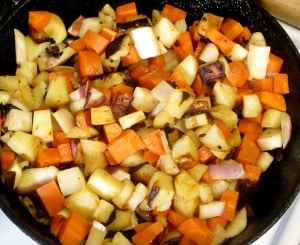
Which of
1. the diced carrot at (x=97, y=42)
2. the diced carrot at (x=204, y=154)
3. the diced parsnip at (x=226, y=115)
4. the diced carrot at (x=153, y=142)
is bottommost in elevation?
the diced carrot at (x=204, y=154)

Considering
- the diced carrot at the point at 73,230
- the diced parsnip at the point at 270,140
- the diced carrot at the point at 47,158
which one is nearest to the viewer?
the diced carrot at the point at 73,230

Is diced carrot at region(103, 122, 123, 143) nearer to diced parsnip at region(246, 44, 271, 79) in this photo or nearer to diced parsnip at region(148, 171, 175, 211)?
diced parsnip at region(148, 171, 175, 211)

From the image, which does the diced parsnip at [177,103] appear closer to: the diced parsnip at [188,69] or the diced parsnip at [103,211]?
the diced parsnip at [188,69]

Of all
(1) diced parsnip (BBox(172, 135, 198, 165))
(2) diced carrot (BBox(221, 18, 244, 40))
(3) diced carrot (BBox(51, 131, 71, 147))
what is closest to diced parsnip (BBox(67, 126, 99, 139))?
(3) diced carrot (BBox(51, 131, 71, 147))

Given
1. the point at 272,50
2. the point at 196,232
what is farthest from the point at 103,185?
the point at 272,50

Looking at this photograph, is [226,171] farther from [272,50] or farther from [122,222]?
[272,50]

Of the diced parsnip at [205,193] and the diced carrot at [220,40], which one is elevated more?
the diced carrot at [220,40]

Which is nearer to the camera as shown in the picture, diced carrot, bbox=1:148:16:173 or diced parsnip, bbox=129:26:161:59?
diced carrot, bbox=1:148:16:173

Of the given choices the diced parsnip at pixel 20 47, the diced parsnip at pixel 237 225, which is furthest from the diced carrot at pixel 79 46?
the diced parsnip at pixel 237 225

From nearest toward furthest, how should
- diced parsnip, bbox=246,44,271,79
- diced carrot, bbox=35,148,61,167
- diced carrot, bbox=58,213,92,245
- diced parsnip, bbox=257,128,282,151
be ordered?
diced carrot, bbox=58,213,92,245
diced carrot, bbox=35,148,61,167
diced parsnip, bbox=257,128,282,151
diced parsnip, bbox=246,44,271,79
